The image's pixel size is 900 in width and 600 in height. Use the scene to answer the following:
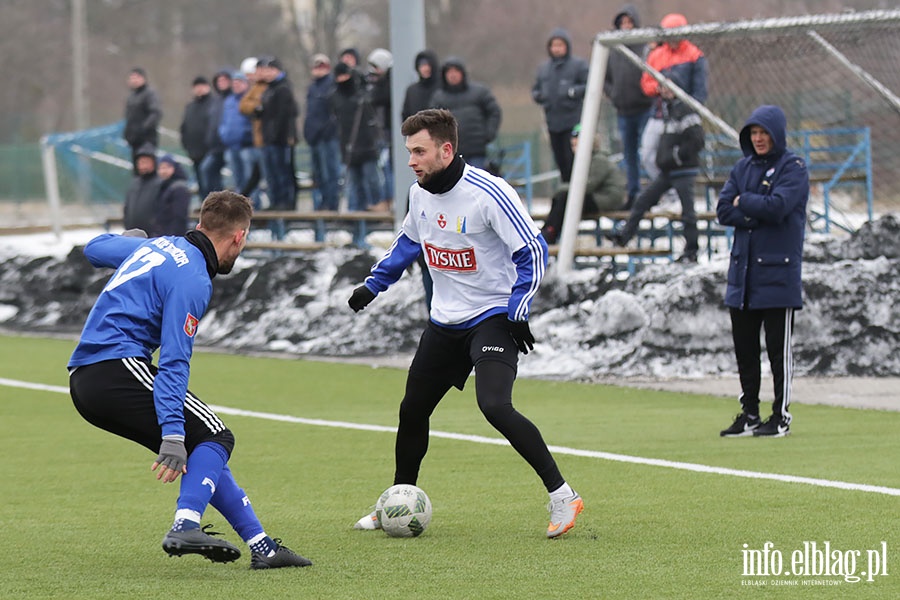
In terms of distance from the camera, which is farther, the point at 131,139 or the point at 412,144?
the point at 131,139

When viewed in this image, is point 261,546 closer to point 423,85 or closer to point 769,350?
point 769,350

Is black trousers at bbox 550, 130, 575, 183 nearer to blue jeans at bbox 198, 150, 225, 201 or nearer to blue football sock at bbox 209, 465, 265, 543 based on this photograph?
blue jeans at bbox 198, 150, 225, 201

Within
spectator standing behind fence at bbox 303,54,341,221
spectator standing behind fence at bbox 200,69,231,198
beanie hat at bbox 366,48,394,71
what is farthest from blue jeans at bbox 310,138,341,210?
spectator standing behind fence at bbox 200,69,231,198

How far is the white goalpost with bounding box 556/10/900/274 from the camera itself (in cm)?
1397

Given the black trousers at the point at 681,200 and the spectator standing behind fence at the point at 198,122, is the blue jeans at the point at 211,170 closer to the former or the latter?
the spectator standing behind fence at the point at 198,122

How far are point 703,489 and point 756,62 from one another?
8078 millimetres

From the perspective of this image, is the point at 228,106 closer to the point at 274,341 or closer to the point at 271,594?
A: the point at 274,341

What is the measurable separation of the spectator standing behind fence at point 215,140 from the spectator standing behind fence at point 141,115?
2.95 feet

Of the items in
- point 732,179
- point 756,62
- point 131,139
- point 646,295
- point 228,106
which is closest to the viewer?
point 732,179

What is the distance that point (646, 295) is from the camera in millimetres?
13922

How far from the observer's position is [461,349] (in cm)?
708

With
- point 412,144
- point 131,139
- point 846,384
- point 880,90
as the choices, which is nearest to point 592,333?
point 846,384

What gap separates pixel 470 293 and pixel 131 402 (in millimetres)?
1738

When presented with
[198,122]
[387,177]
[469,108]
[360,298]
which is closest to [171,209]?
[387,177]
